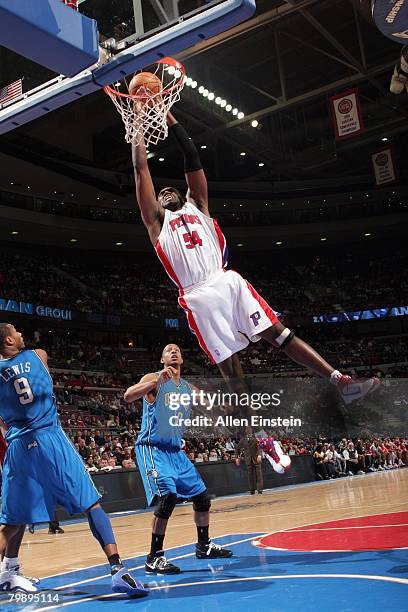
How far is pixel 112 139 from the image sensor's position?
2411 cm

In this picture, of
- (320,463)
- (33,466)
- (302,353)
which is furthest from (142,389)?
(320,463)

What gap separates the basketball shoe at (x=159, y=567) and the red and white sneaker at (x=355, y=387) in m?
2.84

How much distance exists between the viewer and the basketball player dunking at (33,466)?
5273 mm

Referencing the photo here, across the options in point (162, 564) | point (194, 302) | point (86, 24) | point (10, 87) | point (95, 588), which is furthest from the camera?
point (162, 564)

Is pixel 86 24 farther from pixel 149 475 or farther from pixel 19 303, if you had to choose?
pixel 19 303

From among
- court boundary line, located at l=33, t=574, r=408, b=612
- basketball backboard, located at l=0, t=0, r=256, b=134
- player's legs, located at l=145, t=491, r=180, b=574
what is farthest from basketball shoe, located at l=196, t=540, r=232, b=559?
basketball backboard, located at l=0, t=0, r=256, b=134

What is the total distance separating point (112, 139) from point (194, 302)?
68.5 feet

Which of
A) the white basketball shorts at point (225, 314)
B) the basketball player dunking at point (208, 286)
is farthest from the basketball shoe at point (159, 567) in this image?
the white basketball shorts at point (225, 314)

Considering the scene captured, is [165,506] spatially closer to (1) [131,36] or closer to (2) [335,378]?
(2) [335,378]

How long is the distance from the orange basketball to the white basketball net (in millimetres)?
15

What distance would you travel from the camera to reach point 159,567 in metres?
6.04

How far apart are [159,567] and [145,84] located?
4094 millimetres

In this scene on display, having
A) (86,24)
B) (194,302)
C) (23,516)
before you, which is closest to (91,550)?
(23,516)

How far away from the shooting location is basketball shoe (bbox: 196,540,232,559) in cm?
661
